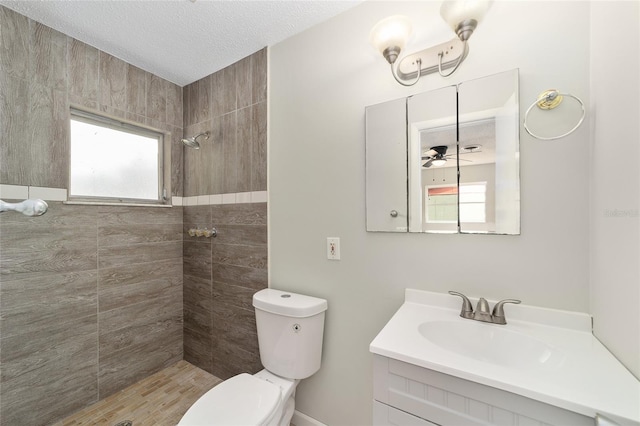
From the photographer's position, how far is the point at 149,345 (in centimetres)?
193

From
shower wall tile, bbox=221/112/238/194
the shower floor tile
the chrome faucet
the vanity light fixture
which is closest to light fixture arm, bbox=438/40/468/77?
the vanity light fixture

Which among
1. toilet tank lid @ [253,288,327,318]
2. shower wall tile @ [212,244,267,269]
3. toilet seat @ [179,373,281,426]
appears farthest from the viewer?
shower wall tile @ [212,244,267,269]

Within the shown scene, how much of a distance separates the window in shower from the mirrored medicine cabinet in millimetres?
1821

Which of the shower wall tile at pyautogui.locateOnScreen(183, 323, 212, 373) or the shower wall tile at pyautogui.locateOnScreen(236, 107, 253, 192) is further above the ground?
the shower wall tile at pyautogui.locateOnScreen(236, 107, 253, 192)

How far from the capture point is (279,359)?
1.36 meters

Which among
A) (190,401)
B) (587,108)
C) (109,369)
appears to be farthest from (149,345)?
(587,108)

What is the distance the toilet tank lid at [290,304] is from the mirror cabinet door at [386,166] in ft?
1.66

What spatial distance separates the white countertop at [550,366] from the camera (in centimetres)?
57

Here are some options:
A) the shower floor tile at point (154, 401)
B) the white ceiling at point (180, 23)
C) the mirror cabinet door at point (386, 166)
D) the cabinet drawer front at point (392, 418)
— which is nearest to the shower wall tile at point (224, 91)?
the white ceiling at point (180, 23)

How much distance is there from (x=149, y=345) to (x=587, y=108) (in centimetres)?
283

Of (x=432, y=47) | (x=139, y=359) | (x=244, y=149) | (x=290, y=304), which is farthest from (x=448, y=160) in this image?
(x=139, y=359)

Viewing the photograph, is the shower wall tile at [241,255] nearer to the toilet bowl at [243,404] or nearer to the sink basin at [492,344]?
the toilet bowl at [243,404]

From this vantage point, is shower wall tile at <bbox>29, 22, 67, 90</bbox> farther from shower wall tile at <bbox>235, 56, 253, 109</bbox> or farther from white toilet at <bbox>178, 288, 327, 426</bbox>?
white toilet at <bbox>178, 288, 327, 426</bbox>

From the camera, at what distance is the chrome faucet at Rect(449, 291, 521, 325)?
0.96m
